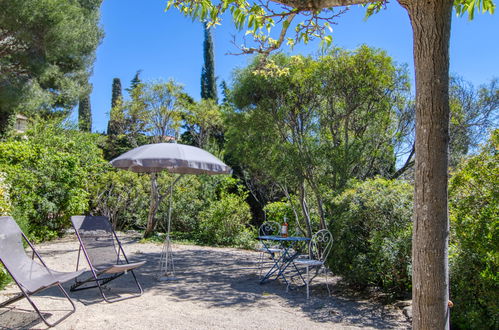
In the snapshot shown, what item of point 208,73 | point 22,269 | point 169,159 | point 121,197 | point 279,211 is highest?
point 208,73

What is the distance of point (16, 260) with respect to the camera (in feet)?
14.1

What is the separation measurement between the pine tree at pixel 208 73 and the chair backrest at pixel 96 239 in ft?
60.5

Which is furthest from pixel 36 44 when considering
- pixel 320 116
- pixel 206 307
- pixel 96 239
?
pixel 206 307

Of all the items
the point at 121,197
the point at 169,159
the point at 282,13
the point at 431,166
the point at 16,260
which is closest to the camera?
the point at 431,166

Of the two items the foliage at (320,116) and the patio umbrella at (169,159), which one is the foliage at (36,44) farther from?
the patio umbrella at (169,159)

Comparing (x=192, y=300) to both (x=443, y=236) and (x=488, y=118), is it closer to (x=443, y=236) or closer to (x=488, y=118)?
(x=443, y=236)

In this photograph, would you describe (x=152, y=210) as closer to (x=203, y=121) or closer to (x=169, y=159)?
(x=169, y=159)

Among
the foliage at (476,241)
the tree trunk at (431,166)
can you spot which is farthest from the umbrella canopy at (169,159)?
the tree trunk at (431,166)

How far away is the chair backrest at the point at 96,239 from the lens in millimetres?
5656

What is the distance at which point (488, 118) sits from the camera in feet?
35.8

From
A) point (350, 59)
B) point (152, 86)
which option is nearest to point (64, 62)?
point (152, 86)

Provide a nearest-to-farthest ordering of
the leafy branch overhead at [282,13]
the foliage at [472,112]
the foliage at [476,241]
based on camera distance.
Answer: the leafy branch overhead at [282,13], the foliage at [476,241], the foliage at [472,112]

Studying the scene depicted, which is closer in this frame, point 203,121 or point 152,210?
point 152,210

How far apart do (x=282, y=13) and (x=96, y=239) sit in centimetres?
442
